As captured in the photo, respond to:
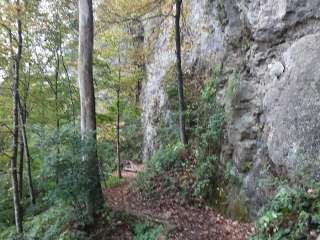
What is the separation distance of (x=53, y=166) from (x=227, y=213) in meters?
3.62

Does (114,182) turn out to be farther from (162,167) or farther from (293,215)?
(293,215)

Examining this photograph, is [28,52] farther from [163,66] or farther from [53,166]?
[53,166]

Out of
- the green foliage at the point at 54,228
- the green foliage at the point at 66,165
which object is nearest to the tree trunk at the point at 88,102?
the green foliage at the point at 66,165

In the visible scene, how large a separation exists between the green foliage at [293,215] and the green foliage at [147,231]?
216 centimetres

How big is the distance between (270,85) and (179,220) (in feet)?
10.6

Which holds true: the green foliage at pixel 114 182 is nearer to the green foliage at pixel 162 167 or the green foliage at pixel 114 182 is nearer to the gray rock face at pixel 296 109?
the green foliage at pixel 162 167

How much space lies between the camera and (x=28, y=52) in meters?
12.9

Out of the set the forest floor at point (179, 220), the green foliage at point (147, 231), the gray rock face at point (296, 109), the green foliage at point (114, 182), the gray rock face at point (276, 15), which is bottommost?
the green foliage at point (114, 182)

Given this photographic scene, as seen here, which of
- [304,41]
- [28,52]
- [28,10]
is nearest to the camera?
[304,41]

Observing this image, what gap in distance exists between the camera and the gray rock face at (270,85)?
5.57 meters

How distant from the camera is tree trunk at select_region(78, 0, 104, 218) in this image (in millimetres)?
7145

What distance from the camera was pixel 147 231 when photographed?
22.7ft

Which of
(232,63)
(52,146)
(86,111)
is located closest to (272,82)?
(232,63)

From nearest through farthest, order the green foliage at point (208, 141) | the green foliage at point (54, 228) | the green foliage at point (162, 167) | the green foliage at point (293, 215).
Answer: the green foliage at point (293, 215) < the green foliage at point (54, 228) < the green foliage at point (208, 141) < the green foliage at point (162, 167)
